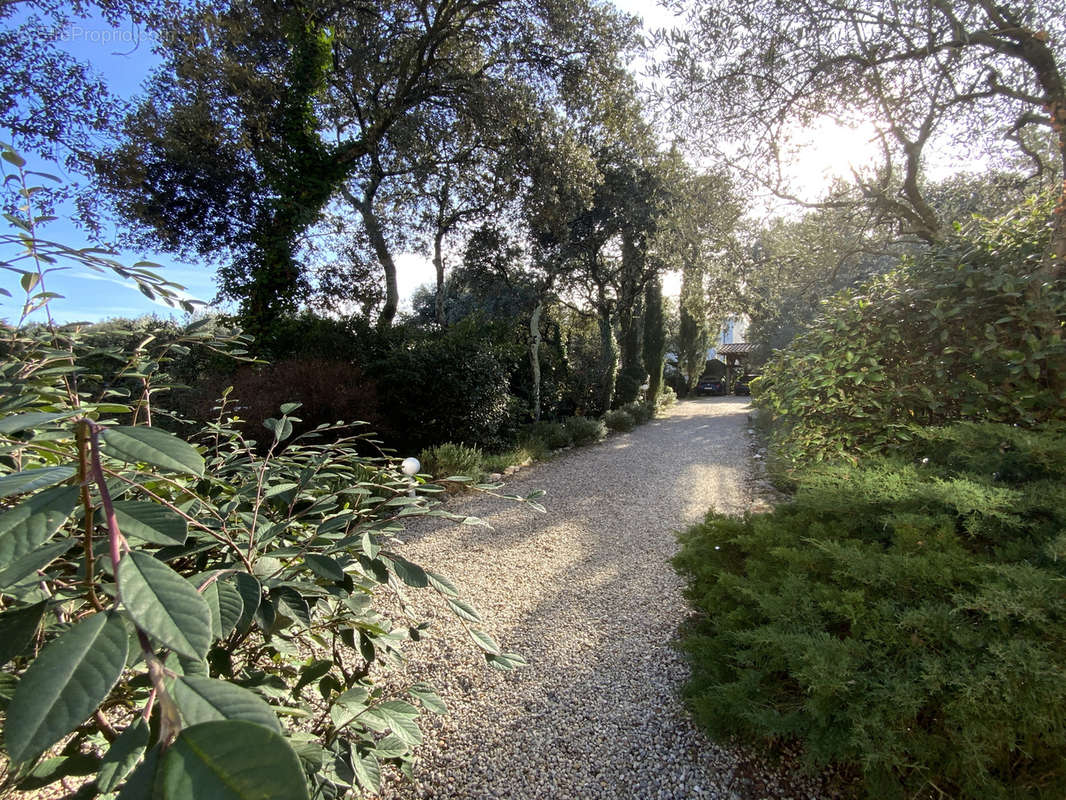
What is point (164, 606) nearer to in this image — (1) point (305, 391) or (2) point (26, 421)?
(2) point (26, 421)

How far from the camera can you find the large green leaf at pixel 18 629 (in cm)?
57

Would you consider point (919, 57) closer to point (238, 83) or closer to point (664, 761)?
point (664, 761)

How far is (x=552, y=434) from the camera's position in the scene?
29.7 feet

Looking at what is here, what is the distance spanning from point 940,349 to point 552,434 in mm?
6570

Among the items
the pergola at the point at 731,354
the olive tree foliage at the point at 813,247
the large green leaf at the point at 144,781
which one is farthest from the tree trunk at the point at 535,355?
the pergola at the point at 731,354

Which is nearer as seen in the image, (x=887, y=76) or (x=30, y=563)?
(x=30, y=563)

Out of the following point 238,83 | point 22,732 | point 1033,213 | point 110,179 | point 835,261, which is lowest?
point 22,732

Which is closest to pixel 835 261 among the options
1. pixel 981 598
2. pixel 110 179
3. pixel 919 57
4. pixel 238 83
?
pixel 919 57

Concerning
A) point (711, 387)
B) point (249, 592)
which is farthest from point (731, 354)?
point (249, 592)

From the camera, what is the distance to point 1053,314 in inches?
97.6

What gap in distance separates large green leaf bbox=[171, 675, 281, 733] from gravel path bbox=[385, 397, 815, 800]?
1.83 m

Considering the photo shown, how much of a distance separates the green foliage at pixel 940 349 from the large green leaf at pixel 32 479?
3.24 meters

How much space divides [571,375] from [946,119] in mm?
8192

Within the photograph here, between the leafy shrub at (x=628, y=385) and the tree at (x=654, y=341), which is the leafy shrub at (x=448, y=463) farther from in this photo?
the tree at (x=654, y=341)
